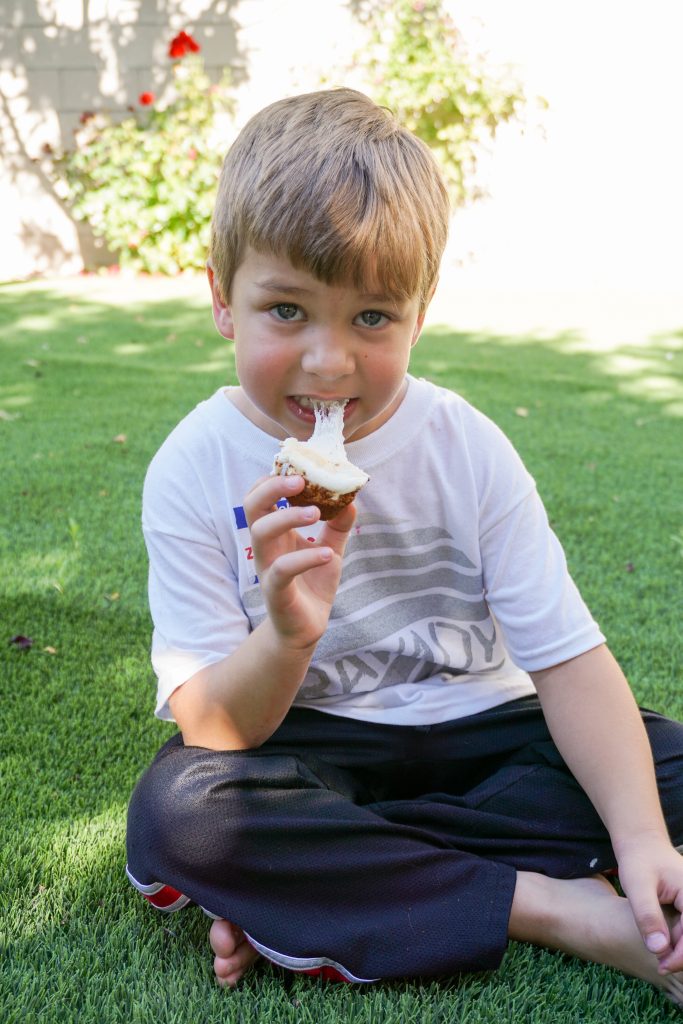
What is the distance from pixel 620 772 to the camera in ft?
5.71

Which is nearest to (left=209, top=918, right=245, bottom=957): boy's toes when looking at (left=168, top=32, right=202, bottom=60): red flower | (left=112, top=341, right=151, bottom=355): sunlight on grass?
(left=112, top=341, right=151, bottom=355): sunlight on grass

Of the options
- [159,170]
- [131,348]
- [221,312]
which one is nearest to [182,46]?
[159,170]

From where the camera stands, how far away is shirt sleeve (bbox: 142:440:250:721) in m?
1.81

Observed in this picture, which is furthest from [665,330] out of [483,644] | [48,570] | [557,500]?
[483,644]

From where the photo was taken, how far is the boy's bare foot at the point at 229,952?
1582mm

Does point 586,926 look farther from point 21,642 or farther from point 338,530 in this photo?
point 21,642

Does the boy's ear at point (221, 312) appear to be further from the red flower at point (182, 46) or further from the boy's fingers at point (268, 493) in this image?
the red flower at point (182, 46)

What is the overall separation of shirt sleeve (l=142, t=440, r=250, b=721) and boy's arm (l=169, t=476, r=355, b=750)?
0.15ft

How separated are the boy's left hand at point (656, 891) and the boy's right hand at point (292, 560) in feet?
1.91

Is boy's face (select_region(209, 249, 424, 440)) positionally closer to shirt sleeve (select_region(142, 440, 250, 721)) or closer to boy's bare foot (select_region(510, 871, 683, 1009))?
shirt sleeve (select_region(142, 440, 250, 721))

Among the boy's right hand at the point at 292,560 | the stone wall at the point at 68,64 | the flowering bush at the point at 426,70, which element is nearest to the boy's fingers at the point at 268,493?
the boy's right hand at the point at 292,560

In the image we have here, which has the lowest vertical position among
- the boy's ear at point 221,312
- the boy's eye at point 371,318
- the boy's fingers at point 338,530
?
the boy's fingers at point 338,530

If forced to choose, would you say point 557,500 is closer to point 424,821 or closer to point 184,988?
point 424,821

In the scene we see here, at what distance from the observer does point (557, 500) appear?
3840 mm
